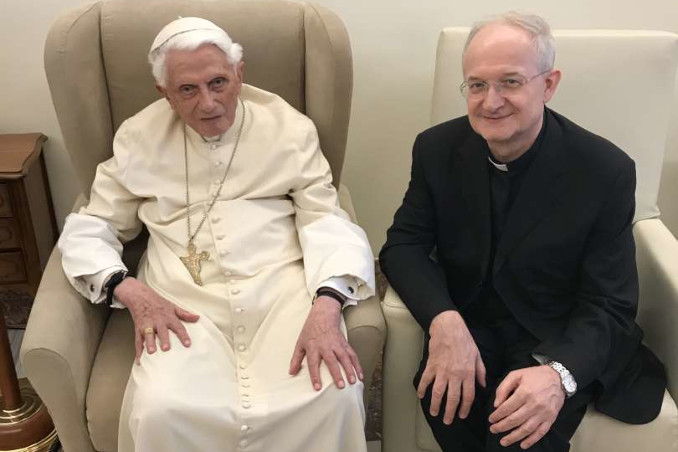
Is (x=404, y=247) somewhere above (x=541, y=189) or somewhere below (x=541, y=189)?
below

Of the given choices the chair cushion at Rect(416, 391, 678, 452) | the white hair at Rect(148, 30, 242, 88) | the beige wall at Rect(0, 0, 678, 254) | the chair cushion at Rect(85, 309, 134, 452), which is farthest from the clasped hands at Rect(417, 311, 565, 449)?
the beige wall at Rect(0, 0, 678, 254)

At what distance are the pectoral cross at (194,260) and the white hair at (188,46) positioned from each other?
0.40 meters

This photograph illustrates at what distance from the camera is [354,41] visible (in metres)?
2.35

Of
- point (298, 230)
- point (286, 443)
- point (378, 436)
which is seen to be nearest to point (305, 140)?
point (298, 230)

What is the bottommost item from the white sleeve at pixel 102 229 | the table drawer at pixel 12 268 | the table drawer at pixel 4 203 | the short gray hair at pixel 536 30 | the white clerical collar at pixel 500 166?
the table drawer at pixel 12 268

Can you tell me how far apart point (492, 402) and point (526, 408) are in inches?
4.6

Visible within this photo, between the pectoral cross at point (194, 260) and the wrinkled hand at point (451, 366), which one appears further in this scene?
the pectoral cross at point (194, 260)

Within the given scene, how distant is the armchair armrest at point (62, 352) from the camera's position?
158 centimetres

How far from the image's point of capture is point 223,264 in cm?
181

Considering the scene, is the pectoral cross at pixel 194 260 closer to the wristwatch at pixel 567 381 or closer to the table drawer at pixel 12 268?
the table drawer at pixel 12 268

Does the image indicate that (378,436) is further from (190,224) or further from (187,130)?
(187,130)

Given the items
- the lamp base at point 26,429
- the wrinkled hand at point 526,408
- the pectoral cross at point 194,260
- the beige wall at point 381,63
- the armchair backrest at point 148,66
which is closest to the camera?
the wrinkled hand at point 526,408

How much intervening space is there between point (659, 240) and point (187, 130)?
1220mm

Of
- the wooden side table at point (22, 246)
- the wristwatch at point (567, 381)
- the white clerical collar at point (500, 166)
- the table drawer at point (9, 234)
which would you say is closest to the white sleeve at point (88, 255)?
the wooden side table at point (22, 246)
